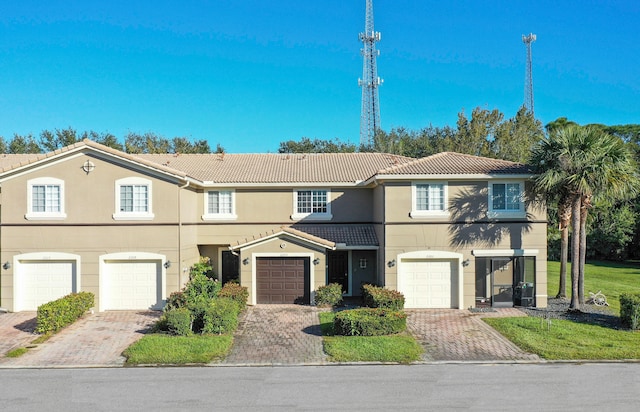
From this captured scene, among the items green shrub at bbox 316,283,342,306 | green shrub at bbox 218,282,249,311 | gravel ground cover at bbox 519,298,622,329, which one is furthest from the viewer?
green shrub at bbox 316,283,342,306

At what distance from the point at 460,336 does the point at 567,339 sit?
334 centimetres

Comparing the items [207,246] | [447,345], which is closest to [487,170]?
[447,345]

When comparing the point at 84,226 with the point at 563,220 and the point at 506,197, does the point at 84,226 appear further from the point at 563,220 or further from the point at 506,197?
the point at 563,220

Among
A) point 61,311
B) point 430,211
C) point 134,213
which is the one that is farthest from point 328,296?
point 61,311

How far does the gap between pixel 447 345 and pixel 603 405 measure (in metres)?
5.04

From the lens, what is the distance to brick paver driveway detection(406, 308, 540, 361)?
43.7ft

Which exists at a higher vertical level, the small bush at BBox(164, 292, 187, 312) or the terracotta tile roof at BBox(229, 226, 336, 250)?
the terracotta tile roof at BBox(229, 226, 336, 250)

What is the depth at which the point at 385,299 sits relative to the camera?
18.0 m

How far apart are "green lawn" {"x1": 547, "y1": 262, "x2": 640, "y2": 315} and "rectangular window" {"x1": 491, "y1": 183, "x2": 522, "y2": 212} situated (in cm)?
582

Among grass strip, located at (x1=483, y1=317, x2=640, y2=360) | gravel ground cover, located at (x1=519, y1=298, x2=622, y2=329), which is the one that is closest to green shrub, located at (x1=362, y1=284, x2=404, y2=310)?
grass strip, located at (x1=483, y1=317, x2=640, y2=360)

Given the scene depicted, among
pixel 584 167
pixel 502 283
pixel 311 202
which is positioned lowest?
pixel 502 283

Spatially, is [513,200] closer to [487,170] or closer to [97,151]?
[487,170]

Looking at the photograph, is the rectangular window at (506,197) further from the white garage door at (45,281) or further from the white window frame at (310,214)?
the white garage door at (45,281)

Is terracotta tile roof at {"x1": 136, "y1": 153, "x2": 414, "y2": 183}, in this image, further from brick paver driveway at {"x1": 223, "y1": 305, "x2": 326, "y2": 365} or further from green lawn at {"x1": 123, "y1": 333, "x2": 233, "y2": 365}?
green lawn at {"x1": 123, "y1": 333, "x2": 233, "y2": 365}
